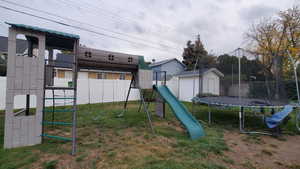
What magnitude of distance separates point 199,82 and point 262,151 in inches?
223

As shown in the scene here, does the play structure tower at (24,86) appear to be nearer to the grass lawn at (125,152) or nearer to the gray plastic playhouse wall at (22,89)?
the gray plastic playhouse wall at (22,89)

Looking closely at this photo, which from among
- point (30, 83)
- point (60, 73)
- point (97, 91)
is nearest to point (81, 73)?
point (60, 73)

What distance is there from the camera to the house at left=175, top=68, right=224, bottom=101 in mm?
8477

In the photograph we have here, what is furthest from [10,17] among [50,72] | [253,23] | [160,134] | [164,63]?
[253,23]

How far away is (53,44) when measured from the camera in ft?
12.3

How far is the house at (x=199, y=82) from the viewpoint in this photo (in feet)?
27.8

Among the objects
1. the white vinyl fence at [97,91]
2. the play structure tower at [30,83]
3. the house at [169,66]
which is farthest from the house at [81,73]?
the play structure tower at [30,83]

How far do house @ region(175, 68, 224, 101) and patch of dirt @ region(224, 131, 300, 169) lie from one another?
4.54 meters

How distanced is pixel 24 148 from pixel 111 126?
211 centimetres

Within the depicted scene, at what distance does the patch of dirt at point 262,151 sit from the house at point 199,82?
454 cm

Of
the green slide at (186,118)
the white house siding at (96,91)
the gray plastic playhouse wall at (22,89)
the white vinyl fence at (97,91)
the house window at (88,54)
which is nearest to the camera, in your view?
the gray plastic playhouse wall at (22,89)

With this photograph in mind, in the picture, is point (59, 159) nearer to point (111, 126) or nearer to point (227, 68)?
point (111, 126)

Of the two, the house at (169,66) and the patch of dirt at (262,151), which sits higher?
the house at (169,66)

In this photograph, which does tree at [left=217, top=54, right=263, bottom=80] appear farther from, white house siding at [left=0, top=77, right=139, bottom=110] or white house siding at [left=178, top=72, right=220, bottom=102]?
white house siding at [left=0, top=77, right=139, bottom=110]
